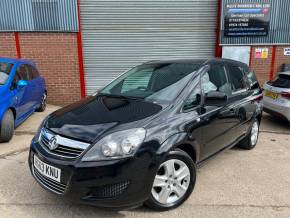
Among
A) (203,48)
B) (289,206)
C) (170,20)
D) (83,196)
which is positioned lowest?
(289,206)

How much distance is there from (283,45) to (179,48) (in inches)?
134

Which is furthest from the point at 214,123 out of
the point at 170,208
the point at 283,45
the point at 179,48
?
the point at 283,45

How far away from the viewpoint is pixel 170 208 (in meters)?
2.87

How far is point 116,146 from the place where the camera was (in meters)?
2.44

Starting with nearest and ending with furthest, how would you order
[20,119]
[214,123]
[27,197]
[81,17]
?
[27,197], [214,123], [20,119], [81,17]

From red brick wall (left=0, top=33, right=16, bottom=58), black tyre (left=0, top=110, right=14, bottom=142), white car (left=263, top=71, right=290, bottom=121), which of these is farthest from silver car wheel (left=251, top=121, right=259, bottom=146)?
red brick wall (left=0, top=33, right=16, bottom=58)

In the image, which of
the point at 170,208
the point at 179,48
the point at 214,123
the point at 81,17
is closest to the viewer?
the point at 170,208

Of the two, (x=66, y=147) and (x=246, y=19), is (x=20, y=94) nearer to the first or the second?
(x=66, y=147)

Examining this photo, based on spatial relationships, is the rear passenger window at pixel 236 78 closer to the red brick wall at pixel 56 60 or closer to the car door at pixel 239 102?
the car door at pixel 239 102

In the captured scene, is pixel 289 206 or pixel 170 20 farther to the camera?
pixel 170 20

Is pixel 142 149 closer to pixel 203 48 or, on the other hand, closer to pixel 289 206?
pixel 289 206

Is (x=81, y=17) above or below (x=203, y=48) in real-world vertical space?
above

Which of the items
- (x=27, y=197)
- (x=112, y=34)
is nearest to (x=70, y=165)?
(x=27, y=197)

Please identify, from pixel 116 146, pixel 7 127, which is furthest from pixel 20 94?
pixel 116 146
